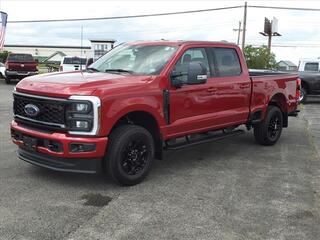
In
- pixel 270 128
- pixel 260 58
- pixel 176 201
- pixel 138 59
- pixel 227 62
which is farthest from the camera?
pixel 260 58

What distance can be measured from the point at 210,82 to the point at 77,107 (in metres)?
2.48

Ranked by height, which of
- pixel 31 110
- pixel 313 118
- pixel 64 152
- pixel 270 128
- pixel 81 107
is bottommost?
pixel 313 118

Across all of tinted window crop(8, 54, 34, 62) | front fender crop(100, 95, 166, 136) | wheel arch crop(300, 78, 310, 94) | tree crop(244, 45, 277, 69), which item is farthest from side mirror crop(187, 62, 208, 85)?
tinted window crop(8, 54, 34, 62)

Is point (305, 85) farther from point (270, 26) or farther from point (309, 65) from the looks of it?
point (270, 26)

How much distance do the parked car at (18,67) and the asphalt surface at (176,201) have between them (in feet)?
66.6

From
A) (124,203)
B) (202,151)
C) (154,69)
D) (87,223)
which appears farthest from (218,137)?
(87,223)

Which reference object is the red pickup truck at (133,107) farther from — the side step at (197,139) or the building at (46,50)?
the building at (46,50)

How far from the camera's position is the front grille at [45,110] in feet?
18.3

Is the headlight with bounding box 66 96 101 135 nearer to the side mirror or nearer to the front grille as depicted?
the front grille

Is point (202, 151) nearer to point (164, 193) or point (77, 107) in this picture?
point (164, 193)

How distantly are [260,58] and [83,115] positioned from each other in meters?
24.4

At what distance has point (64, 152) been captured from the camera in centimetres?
555

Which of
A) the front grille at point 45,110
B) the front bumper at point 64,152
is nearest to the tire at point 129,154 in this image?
the front bumper at point 64,152

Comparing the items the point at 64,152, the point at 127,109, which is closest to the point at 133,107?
the point at 127,109
